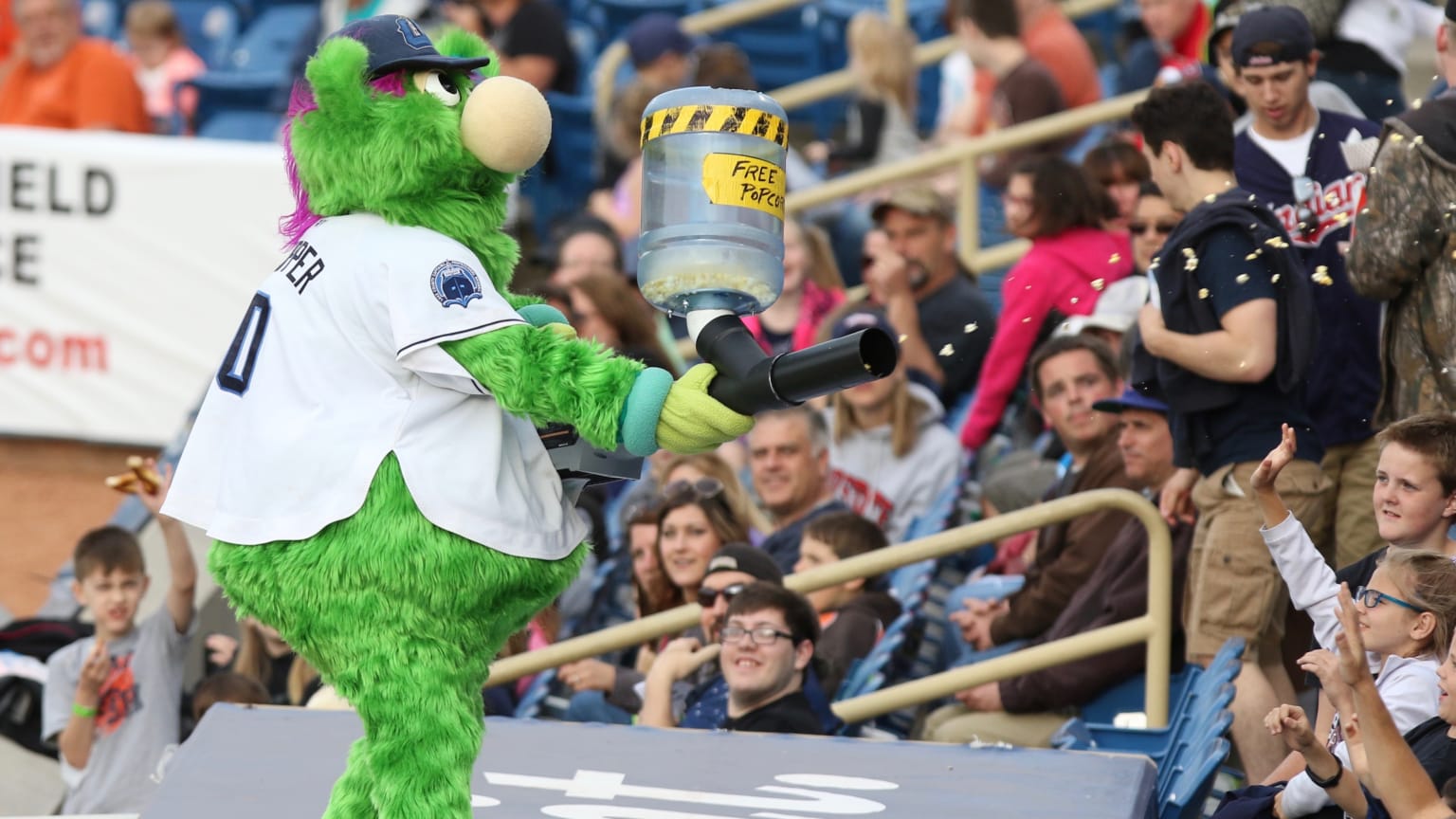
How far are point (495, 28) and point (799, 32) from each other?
1851 mm

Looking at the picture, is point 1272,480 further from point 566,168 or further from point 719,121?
point 566,168

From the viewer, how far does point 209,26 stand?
12.8 metres

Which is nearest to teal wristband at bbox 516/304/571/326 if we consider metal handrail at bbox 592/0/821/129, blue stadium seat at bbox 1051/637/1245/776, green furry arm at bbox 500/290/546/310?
green furry arm at bbox 500/290/546/310

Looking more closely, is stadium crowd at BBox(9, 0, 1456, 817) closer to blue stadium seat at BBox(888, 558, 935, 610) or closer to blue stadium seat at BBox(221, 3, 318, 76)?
blue stadium seat at BBox(888, 558, 935, 610)

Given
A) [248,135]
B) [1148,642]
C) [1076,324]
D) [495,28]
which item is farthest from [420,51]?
[248,135]

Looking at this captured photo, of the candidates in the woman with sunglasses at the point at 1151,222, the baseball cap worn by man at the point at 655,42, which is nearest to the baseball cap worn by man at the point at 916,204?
the woman with sunglasses at the point at 1151,222

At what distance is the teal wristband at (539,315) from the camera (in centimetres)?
432

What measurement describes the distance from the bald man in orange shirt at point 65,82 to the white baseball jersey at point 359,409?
6621 mm

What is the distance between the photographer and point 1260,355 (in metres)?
5.18

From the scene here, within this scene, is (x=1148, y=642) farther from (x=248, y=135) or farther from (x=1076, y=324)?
(x=248, y=135)

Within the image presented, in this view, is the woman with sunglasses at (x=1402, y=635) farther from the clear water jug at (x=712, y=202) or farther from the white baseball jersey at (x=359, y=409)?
the white baseball jersey at (x=359, y=409)

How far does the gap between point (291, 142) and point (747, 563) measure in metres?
2.13

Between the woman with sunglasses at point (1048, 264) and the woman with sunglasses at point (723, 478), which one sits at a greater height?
the woman with sunglasses at point (1048, 264)

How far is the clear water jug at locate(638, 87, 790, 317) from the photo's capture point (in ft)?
13.1
